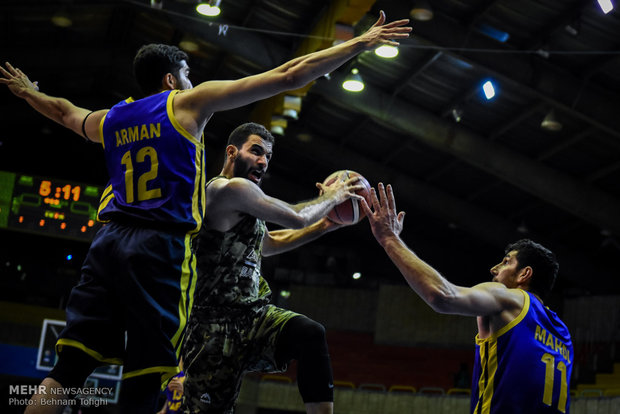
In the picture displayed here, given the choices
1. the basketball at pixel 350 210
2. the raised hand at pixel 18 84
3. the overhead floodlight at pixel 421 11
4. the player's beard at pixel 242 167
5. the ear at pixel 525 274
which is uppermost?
the overhead floodlight at pixel 421 11

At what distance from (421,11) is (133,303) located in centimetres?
1104

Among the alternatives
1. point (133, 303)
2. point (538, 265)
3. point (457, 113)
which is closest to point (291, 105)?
point (457, 113)

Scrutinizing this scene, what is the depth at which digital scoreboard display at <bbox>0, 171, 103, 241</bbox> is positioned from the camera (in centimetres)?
1756

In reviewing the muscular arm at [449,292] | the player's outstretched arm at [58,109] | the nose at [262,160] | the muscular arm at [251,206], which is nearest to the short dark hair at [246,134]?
the nose at [262,160]

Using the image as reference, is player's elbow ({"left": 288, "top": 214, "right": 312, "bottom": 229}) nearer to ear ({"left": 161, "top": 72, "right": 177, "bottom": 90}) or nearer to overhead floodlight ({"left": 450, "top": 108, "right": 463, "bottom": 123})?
ear ({"left": 161, "top": 72, "right": 177, "bottom": 90})

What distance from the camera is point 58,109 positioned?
4531 millimetres

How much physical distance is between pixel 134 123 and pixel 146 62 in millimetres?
387

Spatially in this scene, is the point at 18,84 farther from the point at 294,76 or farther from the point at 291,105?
the point at 291,105

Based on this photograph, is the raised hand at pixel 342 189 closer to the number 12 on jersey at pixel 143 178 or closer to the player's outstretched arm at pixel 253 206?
the player's outstretched arm at pixel 253 206

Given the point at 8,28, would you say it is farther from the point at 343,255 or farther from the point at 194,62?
the point at 343,255

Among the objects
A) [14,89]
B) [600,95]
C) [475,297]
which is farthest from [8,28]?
[475,297]

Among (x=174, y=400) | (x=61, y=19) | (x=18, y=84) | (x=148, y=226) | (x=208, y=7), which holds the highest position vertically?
(x=61, y=19)

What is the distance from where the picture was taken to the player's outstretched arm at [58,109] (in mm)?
4305

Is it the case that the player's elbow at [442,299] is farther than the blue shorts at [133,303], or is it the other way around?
the player's elbow at [442,299]
